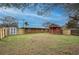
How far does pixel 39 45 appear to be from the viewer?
250 centimetres

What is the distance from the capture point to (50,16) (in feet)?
8.20

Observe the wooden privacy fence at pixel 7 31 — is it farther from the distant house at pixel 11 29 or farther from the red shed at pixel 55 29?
the red shed at pixel 55 29

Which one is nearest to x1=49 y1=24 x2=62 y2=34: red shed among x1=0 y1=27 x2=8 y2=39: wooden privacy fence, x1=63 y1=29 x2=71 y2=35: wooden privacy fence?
x1=63 y1=29 x2=71 y2=35: wooden privacy fence

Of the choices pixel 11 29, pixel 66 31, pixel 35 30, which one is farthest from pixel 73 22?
pixel 11 29

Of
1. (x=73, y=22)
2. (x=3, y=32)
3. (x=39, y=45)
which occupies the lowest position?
(x=39, y=45)

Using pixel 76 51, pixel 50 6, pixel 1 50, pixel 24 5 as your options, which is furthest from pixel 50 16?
pixel 1 50

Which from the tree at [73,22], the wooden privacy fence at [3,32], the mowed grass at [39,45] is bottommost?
the mowed grass at [39,45]

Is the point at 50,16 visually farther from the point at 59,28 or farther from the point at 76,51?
the point at 76,51

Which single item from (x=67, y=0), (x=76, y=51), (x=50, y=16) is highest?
(x=67, y=0)

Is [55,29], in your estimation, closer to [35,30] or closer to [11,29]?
[35,30]

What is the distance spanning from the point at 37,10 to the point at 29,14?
0.10 meters

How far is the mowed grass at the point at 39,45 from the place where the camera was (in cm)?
249

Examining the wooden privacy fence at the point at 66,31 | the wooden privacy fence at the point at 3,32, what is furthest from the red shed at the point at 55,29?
the wooden privacy fence at the point at 3,32

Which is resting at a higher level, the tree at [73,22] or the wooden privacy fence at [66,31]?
the tree at [73,22]
